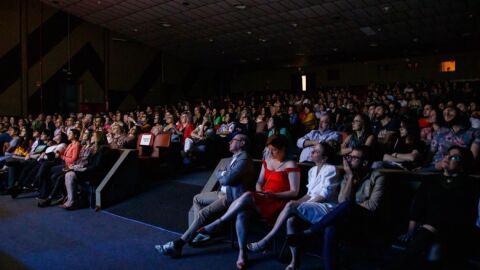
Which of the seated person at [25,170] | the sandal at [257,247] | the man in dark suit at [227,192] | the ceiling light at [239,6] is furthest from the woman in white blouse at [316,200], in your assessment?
the ceiling light at [239,6]

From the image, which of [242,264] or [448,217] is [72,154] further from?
[448,217]

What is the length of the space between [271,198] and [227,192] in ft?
1.43

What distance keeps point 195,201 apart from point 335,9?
8.72m

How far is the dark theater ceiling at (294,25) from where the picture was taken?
10.7 metres

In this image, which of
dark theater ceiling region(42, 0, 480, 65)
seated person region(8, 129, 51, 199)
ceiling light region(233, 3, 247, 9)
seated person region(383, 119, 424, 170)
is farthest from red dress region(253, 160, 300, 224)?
ceiling light region(233, 3, 247, 9)

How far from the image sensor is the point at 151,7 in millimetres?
11625

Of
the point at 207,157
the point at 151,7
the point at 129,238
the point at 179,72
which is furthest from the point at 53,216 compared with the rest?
the point at 179,72

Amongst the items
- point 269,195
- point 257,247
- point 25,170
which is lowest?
point 257,247

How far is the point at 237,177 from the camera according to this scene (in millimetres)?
3393

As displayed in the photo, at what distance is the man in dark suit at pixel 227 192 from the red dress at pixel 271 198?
20cm

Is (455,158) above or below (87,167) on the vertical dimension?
above

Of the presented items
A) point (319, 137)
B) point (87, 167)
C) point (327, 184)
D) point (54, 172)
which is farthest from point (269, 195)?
point (54, 172)

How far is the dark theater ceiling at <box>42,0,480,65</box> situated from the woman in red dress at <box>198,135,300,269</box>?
797 centimetres

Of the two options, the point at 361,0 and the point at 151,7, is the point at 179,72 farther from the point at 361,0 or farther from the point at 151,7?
the point at 361,0
